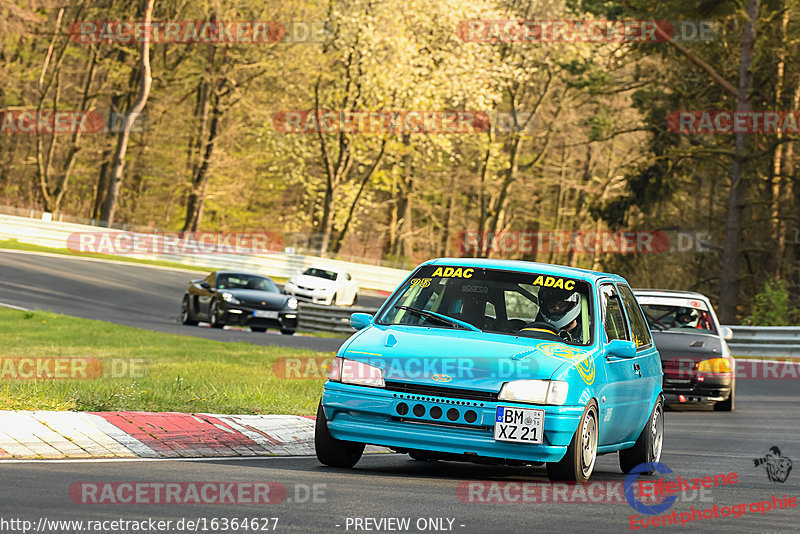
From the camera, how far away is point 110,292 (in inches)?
1339

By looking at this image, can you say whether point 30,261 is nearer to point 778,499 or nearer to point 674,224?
point 674,224

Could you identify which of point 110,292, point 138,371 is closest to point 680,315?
point 138,371

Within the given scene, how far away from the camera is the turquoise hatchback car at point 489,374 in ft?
26.8

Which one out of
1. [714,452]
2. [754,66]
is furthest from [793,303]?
[714,452]

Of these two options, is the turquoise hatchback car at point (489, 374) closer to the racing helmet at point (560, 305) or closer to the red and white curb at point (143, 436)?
the racing helmet at point (560, 305)

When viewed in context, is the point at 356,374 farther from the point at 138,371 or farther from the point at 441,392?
the point at 138,371

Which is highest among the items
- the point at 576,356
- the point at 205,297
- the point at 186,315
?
the point at 576,356

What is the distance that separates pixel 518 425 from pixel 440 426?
54 cm

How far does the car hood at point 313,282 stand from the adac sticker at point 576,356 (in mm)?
31728

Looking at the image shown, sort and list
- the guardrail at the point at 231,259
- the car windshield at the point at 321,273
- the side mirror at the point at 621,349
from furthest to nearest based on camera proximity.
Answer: the guardrail at the point at 231,259, the car windshield at the point at 321,273, the side mirror at the point at 621,349

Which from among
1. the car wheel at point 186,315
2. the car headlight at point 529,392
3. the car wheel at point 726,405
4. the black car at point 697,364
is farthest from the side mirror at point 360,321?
the car wheel at point 186,315

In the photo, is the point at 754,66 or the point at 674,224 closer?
the point at 754,66

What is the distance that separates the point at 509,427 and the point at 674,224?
37.3 meters

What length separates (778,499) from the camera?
865cm
